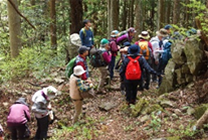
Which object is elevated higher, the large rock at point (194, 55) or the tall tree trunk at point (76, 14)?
the tall tree trunk at point (76, 14)

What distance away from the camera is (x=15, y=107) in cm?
611

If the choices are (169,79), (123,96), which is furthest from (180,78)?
(123,96)

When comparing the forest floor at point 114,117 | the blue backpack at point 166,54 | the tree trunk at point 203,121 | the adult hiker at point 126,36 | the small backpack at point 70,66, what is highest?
the adult hiker at point 126,36

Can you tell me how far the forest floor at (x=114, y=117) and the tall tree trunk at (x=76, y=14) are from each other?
3063 mm

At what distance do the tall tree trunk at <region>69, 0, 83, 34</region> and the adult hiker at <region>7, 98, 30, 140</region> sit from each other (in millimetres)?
6052

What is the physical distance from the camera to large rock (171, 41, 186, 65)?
7.19m

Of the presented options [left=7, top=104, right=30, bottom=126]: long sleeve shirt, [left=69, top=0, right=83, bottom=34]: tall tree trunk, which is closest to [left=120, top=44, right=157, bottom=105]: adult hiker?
[left=7, top=104, right=30, bottom=126]: long sleeve shirt

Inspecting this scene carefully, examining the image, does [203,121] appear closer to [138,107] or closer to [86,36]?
[138,107]

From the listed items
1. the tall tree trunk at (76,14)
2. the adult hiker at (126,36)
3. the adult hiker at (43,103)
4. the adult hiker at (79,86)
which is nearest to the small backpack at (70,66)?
the adult hiker at (79,86)

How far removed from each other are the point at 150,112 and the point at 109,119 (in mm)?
1408

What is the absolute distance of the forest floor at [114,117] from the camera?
17.4 feet

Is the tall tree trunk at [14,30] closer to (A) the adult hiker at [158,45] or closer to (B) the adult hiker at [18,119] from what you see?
(B) the adult hiker at [18,119]

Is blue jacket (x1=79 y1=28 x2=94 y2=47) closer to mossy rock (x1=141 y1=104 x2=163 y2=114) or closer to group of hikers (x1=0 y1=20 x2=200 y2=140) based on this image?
group of hikers (x1=0 y1=20 x2=200 y2=140)

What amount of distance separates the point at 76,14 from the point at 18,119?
22.3 feet
